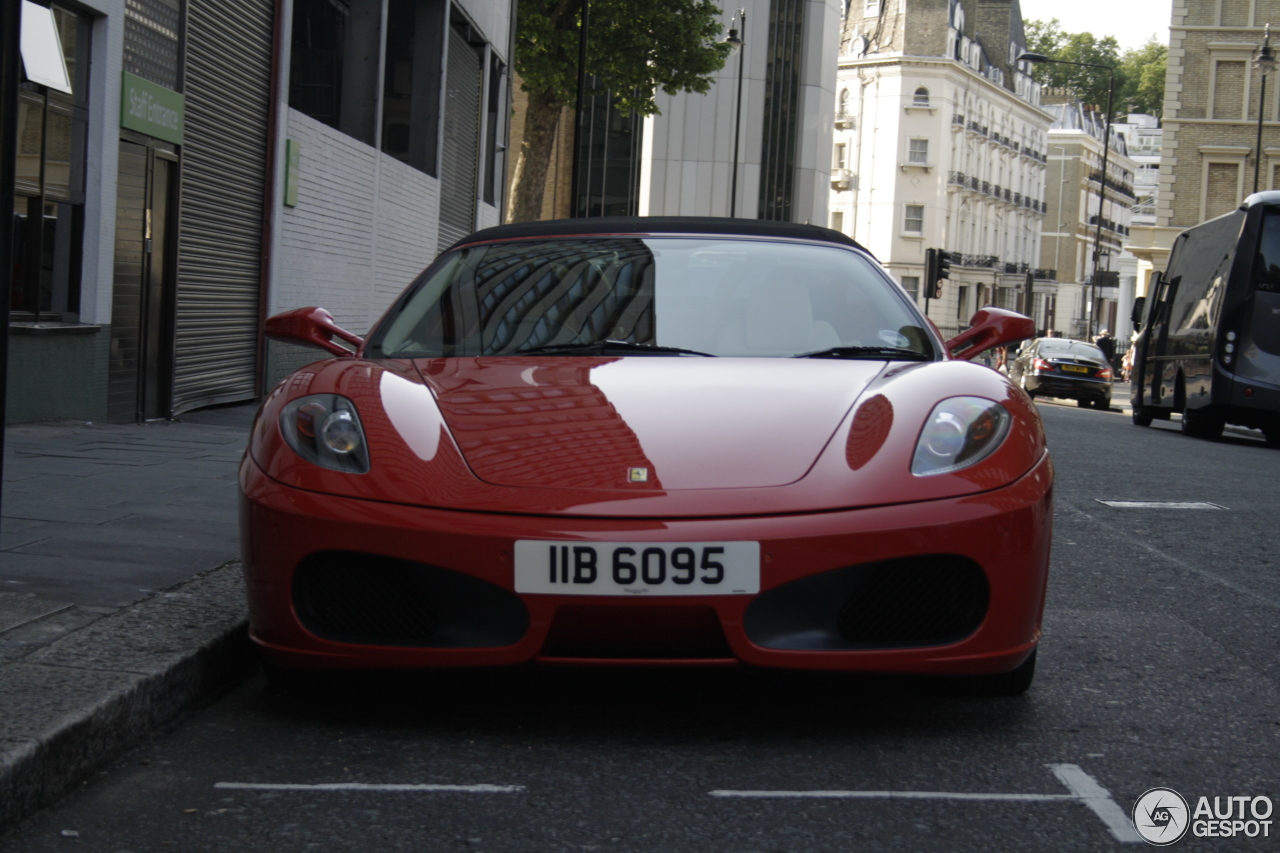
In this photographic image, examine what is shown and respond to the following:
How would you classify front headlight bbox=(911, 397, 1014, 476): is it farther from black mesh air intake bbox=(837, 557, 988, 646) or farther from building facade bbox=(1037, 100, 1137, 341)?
building facade bbox=(1037, 100, 1137, 341)

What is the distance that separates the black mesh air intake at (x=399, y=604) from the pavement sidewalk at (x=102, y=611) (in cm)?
41

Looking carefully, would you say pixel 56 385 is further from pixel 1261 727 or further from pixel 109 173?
pixel 1261 727

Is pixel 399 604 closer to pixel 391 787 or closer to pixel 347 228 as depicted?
pixel 391 787

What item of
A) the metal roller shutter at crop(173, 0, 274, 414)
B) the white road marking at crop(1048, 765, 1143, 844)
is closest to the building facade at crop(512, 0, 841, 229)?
the metal roller shutter at crop(173, 0, 274, 414)

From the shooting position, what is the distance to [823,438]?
3.39 m

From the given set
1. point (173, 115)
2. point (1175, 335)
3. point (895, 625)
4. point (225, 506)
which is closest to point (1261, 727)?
point (895, 625)

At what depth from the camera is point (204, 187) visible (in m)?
12.4

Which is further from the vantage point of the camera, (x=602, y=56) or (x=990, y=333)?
(x=602, y=56)

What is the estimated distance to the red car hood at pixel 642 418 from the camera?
325 cm

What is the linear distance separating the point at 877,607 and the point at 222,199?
10.7 meters

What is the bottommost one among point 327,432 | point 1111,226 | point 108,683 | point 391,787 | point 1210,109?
point 391,787

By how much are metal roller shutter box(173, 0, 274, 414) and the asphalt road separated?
883 cm

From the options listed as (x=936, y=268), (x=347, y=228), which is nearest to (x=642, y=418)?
(x=347, y=228)

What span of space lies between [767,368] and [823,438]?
1.76ft
